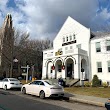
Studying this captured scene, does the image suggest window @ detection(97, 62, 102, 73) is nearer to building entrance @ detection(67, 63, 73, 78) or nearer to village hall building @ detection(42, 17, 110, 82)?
village hall building @ detection(42, 17, 110, 82)

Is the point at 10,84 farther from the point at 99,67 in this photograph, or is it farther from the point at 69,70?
the point at 99,67

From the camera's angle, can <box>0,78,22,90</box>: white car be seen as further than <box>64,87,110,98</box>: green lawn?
Yes

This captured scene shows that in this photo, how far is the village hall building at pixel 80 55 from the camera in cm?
2928

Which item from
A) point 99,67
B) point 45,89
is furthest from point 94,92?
point 99,67

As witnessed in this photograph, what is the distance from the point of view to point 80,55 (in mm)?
29812

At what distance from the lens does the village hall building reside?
29.3 meters

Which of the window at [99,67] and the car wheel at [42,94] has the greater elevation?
the window at [99,67]

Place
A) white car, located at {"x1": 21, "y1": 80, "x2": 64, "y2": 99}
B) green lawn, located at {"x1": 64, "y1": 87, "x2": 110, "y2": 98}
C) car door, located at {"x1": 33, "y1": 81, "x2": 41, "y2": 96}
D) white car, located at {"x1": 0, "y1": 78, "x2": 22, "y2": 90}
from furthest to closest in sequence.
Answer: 1. white car, located at {"x1": 0, "y1": 78, "x2": 22, "y2": 90}
2. green lawn, located at {"x1": 64, "y1": 87, "x2": 110, "y2": 98}
3. car door, located at {"x1": 33, "y1": 81, "x2": 41, "y2": 96}
4. white car, located at {"x1": 21, "y1": 80, "x2": 64, "y2": 99}

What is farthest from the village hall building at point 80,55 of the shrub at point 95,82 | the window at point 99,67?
the shrub at point 95,82

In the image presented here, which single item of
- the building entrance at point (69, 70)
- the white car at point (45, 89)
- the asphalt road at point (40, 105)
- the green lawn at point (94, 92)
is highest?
the building entrance at point (69, 70)

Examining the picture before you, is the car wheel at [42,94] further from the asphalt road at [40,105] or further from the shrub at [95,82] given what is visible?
the shrub at [95,82]

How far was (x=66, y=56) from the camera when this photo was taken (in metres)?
31.1

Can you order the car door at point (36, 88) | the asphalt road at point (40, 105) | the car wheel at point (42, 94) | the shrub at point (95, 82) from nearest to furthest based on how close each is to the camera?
the asphalt road at point (40, 105) → the car wheel at point (42, 94) → the car door at point (36, 88) → the shrub at point (95, 82)

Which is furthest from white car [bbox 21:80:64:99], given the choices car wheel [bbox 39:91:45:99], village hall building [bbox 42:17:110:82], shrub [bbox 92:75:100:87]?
shrub [bbox 92:75:100:87]
